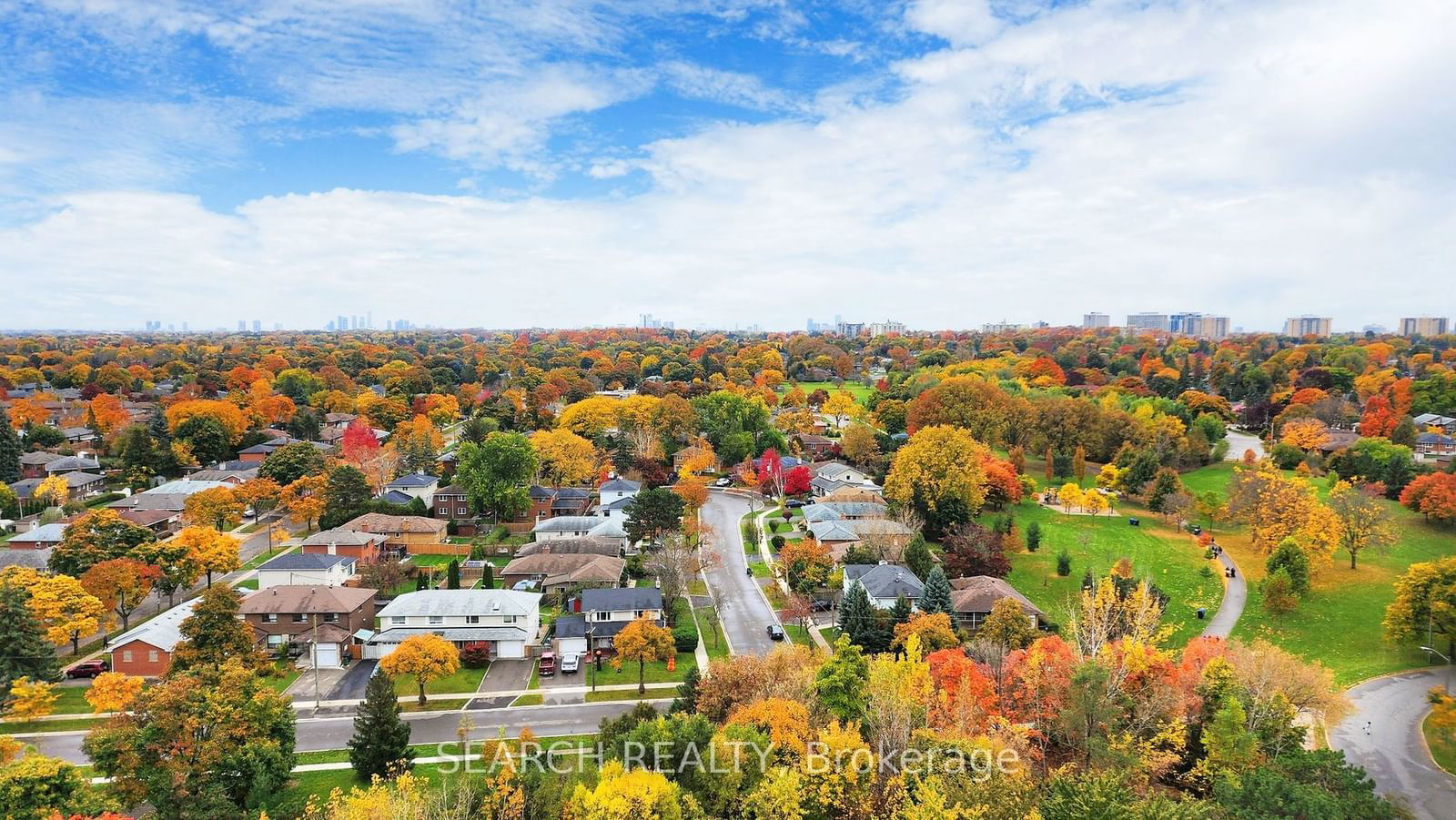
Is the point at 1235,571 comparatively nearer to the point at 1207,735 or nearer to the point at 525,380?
the point at 1207,735

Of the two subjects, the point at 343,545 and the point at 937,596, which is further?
the point at 343,545

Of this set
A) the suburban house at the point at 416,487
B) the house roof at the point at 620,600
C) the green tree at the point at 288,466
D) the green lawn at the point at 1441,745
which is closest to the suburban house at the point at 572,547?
the house roof at the point at 620,600

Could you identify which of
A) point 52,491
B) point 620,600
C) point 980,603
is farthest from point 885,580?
point 52,491

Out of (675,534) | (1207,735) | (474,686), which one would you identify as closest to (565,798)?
(474,686)

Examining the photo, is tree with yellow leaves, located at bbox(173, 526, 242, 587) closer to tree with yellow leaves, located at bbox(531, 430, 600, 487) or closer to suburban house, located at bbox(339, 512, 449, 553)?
suburban house, located at bbox(339, 512, 449, 553)

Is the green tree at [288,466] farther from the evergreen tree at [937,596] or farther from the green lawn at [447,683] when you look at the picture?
the evergreen tree at [937,596]

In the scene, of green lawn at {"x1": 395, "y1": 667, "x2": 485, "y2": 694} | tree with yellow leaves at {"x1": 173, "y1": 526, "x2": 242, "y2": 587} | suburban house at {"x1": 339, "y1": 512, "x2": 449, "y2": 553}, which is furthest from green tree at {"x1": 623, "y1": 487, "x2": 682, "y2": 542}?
tree with yellow leaves at {"x1": 173, "y1": 526, "x2": 242, "y2": 587}

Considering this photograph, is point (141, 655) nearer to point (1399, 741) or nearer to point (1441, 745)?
point (1399, 741)
